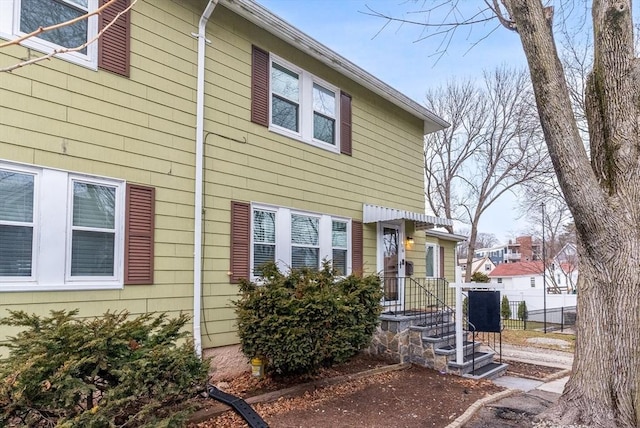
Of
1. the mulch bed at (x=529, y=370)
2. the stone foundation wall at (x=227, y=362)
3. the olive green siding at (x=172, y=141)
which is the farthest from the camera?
the mulch bed at (x=529, y=370)

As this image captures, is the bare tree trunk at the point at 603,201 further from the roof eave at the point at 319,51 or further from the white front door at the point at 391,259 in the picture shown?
the white front door at the point at 391,259

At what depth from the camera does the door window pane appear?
4.82 meters

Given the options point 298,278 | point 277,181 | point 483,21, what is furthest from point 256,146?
point 483,21

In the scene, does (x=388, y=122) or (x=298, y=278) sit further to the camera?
(x=388, y=122)

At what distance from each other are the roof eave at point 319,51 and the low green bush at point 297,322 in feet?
12.7

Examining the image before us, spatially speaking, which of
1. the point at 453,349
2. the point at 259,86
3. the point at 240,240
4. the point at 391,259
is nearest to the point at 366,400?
the point at 453,349

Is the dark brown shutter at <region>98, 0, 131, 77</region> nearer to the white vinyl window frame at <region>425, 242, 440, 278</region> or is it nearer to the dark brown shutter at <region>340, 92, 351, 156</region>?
the dark brown shutter at <region>340, 92, 351, 156</region>

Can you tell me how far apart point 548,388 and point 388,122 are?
6.26 meters

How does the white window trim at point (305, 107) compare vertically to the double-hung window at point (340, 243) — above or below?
above

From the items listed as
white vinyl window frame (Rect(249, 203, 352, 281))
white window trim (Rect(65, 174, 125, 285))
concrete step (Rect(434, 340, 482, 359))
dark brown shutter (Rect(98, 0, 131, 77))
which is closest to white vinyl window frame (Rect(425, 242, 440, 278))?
concrete step (Rect(434, 340, 482, 359))

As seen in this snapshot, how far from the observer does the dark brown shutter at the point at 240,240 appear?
6.64 metres

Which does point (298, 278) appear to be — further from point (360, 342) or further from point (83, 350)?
point (83, 350)

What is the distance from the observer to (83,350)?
3443 millimetres

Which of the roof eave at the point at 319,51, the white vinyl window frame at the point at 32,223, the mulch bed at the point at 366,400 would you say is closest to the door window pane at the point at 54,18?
the white vinyl window frame at the point at 32,223
